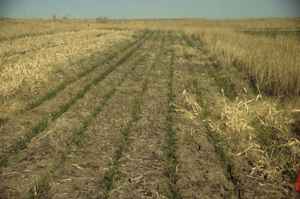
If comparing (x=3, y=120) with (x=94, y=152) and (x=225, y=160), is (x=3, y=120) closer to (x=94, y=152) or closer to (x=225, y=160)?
(x=94, y=152)

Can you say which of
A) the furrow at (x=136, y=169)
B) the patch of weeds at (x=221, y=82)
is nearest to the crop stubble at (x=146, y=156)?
the furrow at (x=136, y=169)

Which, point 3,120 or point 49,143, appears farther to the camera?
point 3,120

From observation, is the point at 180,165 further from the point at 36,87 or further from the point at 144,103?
the point at 36,87

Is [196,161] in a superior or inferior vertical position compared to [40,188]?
superior

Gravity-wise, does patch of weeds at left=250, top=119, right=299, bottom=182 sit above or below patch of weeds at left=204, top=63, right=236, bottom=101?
below

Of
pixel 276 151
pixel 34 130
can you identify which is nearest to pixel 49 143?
pixel 34 130

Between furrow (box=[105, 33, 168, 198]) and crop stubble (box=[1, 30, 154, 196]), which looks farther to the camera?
crop stubble (box=[1, 30, 154, 196])

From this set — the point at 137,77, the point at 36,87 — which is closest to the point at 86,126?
the point at 36,87

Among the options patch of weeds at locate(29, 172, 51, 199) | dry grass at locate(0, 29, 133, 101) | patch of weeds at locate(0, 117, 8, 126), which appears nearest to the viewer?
patch of weeds at locate(29, 172, 51, 199)

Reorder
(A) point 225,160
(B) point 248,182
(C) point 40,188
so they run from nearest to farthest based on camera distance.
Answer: (C) point 40,188
(B) point 248,182
(A) point 225,160

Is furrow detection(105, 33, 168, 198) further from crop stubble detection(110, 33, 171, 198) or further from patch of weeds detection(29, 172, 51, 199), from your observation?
patch of weeds detection(29, 172, 51, 199)

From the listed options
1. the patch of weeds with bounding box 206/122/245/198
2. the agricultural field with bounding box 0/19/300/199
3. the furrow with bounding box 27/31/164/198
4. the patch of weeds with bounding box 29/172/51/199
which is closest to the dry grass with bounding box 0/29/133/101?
the agricultural field with bounding box 0/19/300/199

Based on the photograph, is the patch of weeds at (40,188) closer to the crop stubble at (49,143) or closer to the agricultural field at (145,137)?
the agricultural field at (145,137)

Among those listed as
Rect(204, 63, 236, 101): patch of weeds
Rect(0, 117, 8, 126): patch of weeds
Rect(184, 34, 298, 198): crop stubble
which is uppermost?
Rect(204, 63, 236, 101): patch of weeds
